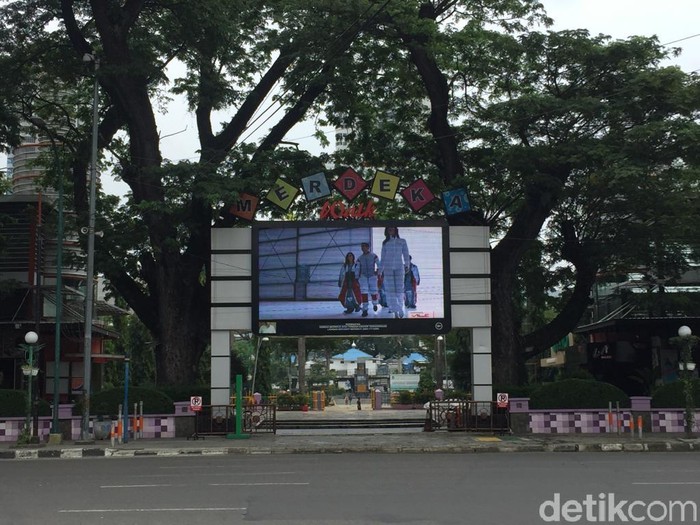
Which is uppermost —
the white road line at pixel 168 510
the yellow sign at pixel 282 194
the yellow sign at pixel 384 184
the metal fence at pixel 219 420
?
the yellow sign at pixel 384 184

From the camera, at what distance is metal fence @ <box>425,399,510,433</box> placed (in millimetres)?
26766

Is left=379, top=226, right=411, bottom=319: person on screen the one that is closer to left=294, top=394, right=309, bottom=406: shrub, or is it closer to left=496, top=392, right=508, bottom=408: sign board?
left=496, top=392, right=508, bottom=408: sign board

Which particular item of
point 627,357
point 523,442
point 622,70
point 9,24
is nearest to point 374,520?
point 523,442

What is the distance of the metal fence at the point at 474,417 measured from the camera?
2677 centimetres

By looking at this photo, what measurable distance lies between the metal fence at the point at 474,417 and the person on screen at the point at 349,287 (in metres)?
4.88

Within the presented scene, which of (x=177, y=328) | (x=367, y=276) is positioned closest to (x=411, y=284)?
(x=367, y=276)

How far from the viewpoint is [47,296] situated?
35594 mm

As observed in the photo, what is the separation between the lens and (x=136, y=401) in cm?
2661

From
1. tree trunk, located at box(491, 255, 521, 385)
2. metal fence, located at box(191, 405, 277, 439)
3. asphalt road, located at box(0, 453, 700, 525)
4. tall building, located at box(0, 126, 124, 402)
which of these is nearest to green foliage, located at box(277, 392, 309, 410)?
tall building, located at box(0, 126, 124, 402)

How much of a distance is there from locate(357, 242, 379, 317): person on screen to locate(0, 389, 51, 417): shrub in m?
11.7

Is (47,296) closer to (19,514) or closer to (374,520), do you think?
(19,514)

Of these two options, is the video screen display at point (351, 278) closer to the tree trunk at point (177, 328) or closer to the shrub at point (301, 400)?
the tree trunk at point (177, 328)

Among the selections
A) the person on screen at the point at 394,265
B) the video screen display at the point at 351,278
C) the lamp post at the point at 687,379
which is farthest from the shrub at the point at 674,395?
the person on screen at the point at 394,265

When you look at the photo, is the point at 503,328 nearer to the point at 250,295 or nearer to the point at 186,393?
the point at 250,295
